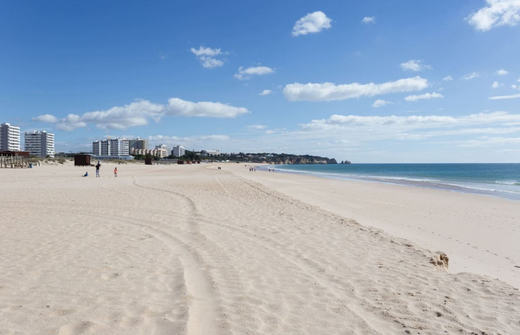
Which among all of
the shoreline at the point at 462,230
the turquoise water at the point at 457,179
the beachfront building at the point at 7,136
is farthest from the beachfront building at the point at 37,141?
the shoreline at the point at 462,230

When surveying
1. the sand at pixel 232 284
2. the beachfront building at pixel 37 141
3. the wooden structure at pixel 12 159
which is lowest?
the sand at pixel 232 284

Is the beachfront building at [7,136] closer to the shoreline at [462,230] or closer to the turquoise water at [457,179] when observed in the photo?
the turquoise water at [457,179]

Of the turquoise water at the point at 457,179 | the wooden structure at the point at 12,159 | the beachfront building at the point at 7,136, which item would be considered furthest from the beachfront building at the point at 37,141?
the turquoise water at the point at 457,179

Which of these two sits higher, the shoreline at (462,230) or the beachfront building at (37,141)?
the beachfront building at (37,141)

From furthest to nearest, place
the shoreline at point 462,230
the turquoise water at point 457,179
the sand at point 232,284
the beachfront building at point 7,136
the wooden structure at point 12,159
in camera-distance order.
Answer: the beachfront building at point 7,136
the wooden structure at point 12,159
the turquoise water at point 457,179
the shoreline at point 462,230
the sand at point 232,284

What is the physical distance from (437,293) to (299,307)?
2.08m

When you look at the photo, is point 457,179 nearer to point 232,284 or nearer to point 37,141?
point 232,284

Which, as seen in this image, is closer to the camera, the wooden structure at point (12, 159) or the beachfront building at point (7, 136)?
the wooden structure at point (12, 159)

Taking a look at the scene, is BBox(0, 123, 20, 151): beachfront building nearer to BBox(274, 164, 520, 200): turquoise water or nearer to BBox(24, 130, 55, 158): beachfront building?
BBox(24, 130, 55, 158): beachfront building

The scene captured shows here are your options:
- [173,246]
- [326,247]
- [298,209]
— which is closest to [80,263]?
[173,246]

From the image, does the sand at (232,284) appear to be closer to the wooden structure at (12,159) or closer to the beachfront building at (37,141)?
the wooden structure at (12,159)

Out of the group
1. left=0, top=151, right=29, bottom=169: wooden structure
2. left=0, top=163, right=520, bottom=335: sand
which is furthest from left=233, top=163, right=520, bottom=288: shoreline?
left=0, top=151, right=29, bottom=169: wooden structure

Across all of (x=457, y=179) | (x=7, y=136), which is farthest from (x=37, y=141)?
(x=457, y=179)

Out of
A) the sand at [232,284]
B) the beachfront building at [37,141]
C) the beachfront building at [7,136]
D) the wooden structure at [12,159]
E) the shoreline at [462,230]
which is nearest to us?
the sand at [232,284]
